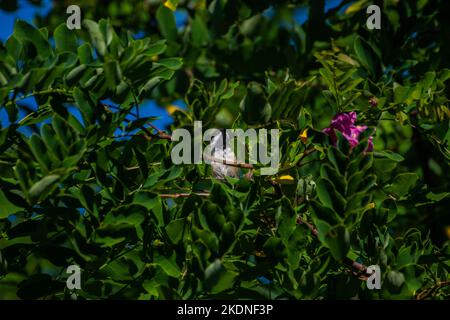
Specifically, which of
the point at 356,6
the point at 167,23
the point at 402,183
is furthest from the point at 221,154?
the point at 356,6

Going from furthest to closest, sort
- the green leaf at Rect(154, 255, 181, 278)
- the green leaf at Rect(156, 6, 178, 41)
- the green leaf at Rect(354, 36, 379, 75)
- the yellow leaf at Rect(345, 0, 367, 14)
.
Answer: the yellow leaf at Rect(345, 0, 367, 14)
the green leaf at Rect(156, 6, 178, 41)
the green leaf at Rect(354, 36, 379, 75)
the green leaf at Rect(154, 255, 181, 278)

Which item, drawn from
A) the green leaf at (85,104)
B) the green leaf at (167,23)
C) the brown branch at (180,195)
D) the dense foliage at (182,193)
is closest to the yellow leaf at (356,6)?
the green leaf at (167,23)

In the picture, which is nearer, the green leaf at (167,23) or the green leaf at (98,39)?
the green leaf at (98,39)

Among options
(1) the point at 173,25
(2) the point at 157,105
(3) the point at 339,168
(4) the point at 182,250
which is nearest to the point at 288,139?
(3) the point at 339,168

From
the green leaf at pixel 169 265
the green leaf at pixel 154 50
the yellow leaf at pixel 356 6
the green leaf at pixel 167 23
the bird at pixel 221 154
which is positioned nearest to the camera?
the green leaf at pixel 169 265

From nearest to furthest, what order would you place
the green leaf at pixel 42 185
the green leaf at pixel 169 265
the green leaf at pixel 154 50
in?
1. the green leaf at pixel 42 185
2. the green leaf at pixel 169 265
3. the green leaf at pixel 154 50

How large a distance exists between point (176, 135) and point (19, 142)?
0.29m

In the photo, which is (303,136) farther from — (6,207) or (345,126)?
(6,207)

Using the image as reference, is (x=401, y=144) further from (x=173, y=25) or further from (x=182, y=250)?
(x=182, y=250)

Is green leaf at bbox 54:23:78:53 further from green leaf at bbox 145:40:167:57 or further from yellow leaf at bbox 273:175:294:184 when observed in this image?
yellow leaf at bbox 273:175:294:184

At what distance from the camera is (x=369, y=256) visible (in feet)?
4.39

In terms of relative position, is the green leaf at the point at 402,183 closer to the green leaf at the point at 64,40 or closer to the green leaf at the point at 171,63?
the green leaf at the point at 171,63

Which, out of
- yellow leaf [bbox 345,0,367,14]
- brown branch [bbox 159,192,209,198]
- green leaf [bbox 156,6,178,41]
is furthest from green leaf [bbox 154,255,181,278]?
yellow leaf [bbox 345,0,367,14]

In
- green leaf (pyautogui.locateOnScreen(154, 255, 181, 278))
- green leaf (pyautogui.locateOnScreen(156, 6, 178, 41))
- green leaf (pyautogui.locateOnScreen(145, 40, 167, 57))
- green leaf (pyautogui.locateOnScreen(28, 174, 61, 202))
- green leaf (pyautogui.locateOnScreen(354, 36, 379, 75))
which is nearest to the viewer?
green leaf (pyautogui.locateOnScreen(28, 174, 61, 202))
